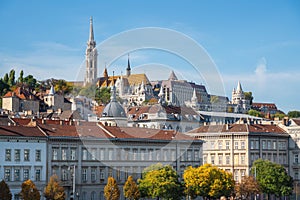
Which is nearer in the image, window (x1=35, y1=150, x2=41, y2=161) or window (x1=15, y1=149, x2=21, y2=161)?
window (x1=15, y1=149, x2=21, y2=161)

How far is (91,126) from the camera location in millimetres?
89688

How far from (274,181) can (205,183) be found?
1610cm

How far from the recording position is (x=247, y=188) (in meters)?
93.2

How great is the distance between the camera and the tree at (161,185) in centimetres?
8106

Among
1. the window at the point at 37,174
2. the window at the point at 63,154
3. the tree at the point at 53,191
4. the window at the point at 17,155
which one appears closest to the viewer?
the tree at the point at 53,191

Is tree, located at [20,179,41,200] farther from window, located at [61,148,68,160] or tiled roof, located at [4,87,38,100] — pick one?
tiled roof, located at [4,87,38,100]

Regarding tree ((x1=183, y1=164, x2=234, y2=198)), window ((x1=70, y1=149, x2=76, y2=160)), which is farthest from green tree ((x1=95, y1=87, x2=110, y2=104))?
window ((x1=70, y1=149, x2=76, y2=160))

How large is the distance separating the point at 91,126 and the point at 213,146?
1080 inches

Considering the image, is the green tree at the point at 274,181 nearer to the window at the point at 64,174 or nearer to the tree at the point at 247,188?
the tree at the point at 247,188

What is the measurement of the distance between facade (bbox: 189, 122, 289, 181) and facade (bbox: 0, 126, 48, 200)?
37281 millimetres

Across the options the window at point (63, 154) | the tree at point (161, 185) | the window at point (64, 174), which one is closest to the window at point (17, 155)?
the window at point (64, 174)

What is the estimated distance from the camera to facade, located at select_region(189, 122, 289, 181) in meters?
109

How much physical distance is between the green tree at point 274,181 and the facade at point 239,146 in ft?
26.5

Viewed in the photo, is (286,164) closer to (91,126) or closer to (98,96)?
(91,126)
